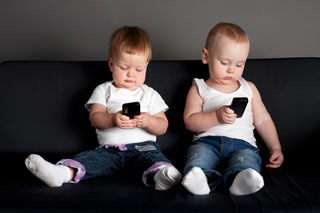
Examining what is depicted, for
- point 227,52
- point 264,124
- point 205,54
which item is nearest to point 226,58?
point 227,52

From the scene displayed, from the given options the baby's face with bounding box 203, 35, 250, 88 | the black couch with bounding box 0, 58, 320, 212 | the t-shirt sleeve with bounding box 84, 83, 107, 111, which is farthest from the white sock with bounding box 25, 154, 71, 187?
the baby's face with bounding box 203, 35, 250, 88

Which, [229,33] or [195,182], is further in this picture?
[229,33]

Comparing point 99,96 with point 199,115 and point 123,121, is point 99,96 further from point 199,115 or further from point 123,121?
point 199,115

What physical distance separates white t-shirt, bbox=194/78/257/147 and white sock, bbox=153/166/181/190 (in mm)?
451

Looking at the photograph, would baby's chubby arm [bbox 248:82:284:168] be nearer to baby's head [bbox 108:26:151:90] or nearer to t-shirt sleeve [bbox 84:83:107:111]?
baby's head [bbox 108:26:151:90]

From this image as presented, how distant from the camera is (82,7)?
3131 millimetres

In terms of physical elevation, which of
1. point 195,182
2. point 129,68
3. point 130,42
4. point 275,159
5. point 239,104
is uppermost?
point 130,42

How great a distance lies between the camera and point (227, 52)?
2.13m

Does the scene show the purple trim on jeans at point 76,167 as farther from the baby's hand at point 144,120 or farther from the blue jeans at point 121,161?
the baby's hand at point 144,120

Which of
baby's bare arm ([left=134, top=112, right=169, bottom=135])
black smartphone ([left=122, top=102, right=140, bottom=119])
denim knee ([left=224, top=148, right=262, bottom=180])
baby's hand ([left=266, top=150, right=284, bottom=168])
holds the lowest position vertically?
baby's hand ([left=266, top=150, right=284, bottom=168])

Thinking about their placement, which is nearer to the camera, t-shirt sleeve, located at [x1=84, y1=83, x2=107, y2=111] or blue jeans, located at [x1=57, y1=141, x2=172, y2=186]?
blue jeans, located at [x1=57, y1=141, x2=172, y2=186]

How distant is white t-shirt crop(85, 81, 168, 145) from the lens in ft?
7.20

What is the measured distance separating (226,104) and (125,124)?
53 cm

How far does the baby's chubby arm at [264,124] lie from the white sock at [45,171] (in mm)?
1002
